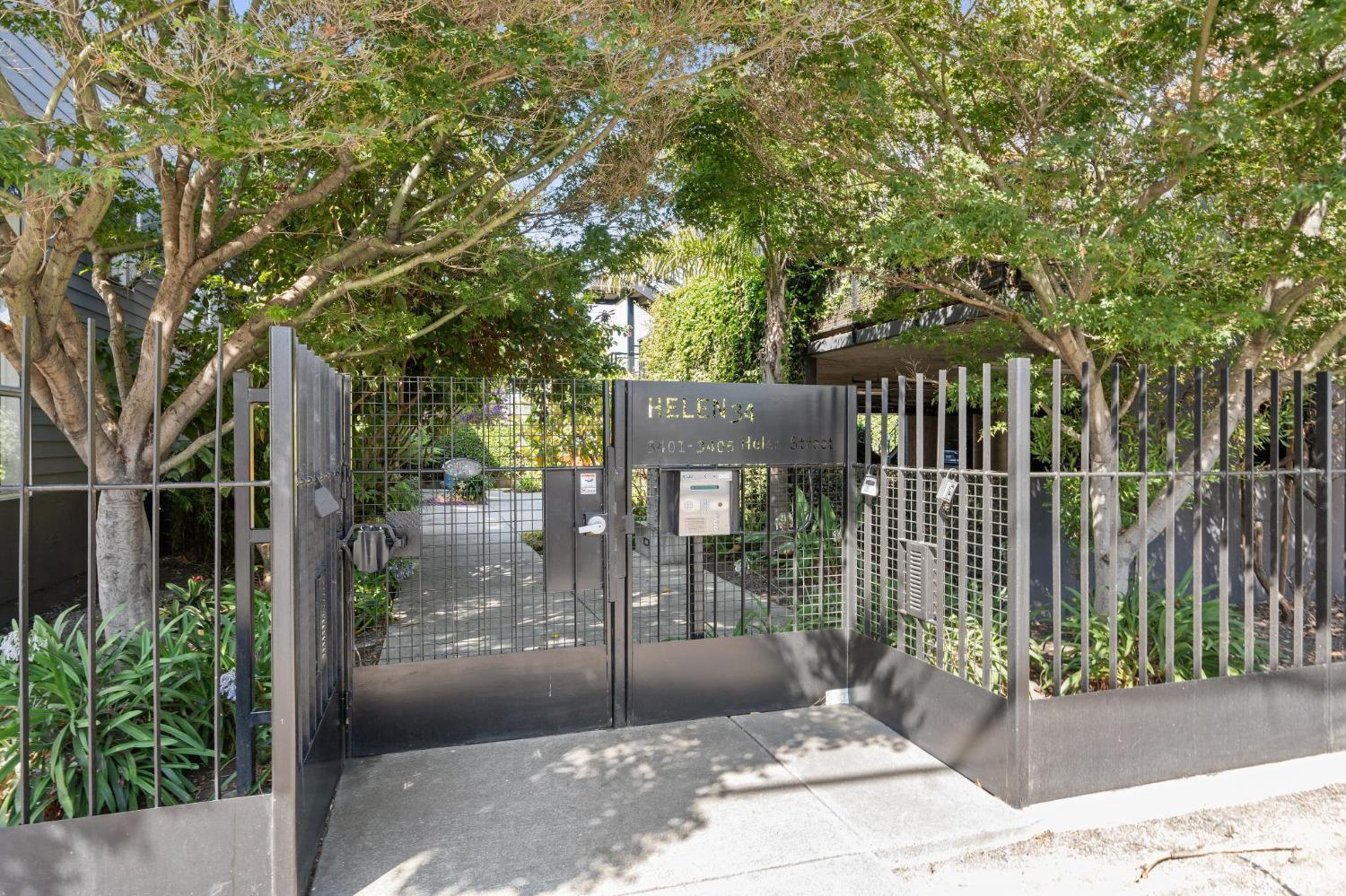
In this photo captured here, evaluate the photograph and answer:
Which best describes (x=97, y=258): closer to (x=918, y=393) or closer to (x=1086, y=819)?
(x=918, y=393)

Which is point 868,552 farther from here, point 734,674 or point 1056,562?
point 1056,562

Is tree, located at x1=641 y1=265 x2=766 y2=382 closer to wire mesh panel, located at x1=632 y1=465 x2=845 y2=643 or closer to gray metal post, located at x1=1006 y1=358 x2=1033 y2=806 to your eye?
wire mesh panel, located at x1=632 y1=465 x2=845 y2=643

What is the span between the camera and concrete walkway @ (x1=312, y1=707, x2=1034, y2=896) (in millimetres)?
3041

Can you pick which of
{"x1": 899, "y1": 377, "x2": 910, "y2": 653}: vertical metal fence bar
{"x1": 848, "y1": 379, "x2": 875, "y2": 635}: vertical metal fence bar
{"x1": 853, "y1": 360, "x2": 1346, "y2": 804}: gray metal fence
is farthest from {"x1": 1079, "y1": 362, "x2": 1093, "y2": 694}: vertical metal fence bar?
{"x1": 848, "y1": 379, "x2": 875, "y2": 635}: vertical metal fence bar

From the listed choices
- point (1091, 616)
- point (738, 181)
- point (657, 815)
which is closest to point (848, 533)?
point (1091, 616)

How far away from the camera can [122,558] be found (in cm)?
502

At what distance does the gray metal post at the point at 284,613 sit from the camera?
2736 millimetres

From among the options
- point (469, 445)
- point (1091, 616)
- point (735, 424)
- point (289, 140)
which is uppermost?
point (289, 140)

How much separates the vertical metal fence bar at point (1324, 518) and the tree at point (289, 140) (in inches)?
148

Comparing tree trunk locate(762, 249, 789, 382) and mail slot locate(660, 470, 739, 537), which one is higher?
tree trunk locate(762, 249, 789, 382)

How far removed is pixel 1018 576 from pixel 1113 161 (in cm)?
335

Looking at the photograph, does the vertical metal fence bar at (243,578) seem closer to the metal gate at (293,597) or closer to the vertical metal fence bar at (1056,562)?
the metal gate at (293,597)

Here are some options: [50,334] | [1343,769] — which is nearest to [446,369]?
[50,334]

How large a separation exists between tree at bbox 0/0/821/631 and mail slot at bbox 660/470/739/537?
2.18 meters
